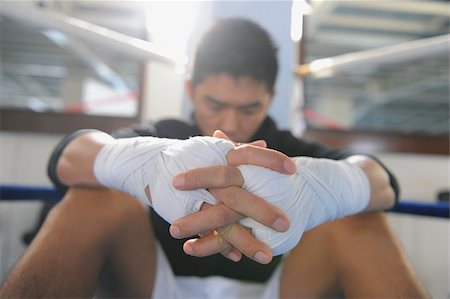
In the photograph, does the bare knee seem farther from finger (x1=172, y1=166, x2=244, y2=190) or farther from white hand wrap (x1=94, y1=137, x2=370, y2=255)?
finger (x1=172, y1=166, x2=244, y2=190)

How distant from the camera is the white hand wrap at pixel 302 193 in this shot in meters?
0.33

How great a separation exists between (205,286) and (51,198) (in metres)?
0.43

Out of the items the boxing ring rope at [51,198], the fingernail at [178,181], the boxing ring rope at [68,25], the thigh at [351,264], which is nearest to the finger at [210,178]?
the fingernail at [178,181]

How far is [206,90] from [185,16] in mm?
129

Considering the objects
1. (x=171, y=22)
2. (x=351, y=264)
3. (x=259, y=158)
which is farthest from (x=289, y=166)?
(x=171, y=22)

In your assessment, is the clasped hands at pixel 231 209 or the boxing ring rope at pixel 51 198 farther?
the boxing ring rope at pixel 51 198

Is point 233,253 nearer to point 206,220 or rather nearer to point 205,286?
point 206,220

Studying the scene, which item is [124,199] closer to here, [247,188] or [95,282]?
[95,282]

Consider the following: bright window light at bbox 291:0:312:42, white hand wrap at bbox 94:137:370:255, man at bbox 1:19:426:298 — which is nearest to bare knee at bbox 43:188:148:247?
man at bbox 1:19:426:298

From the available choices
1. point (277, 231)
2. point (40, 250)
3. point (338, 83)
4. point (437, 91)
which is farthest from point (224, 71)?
point (437, 91)

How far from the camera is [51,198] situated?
817mm

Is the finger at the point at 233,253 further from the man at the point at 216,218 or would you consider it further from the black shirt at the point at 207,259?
the black shirt at the point at 207,259

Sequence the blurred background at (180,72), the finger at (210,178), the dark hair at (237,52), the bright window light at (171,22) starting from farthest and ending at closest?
the blurred background at (180,72)
the bright window light at (171,22)
the dark hair at (237,52)
the finger at (210,178)

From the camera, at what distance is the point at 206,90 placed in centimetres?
56
